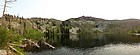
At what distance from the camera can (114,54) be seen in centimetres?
8606

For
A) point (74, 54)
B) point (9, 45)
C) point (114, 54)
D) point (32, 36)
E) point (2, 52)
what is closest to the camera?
point (2, 52)

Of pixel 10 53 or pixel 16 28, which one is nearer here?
pixel 10 53

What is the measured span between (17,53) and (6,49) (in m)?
4.74

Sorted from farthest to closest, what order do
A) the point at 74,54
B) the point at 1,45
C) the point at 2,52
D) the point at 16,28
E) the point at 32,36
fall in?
the point at 16,28 < the point at 32,36 < the point at 74,54 < the point at 1,45 < the point at 2,52

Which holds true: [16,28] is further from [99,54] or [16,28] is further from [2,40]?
[2,40]

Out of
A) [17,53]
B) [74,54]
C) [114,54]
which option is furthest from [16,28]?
[17,53]

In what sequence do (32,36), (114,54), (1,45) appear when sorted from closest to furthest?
(1,45)
(114,54)
(32,36)

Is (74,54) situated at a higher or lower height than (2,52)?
lower

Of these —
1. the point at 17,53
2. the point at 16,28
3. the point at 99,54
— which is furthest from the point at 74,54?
the point at 16,28

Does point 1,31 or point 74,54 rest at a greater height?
point 1,31

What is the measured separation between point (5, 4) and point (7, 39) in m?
9.69

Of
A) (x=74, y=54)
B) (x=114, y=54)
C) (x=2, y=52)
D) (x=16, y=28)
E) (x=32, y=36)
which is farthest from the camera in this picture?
(x=16, y=28)

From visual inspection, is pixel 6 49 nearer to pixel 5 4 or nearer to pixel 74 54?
pixel 5 4

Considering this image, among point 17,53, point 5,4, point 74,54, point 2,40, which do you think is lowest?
point 74,54
